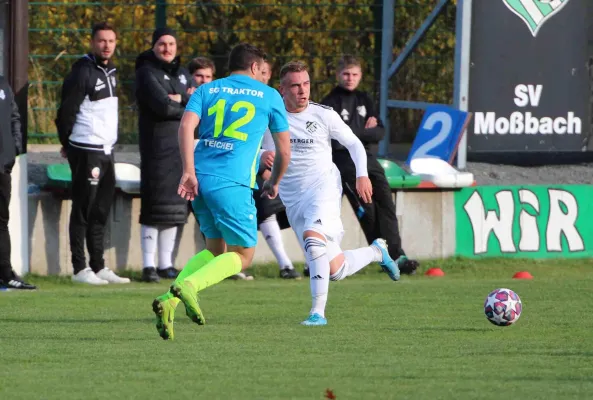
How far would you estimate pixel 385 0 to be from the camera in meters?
17.0

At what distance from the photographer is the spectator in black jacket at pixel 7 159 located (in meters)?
12.5

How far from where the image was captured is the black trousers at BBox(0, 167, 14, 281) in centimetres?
1272

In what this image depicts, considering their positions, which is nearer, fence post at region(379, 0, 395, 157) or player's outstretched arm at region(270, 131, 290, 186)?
player's outstretched arm at region(270, 131, 290, 186)

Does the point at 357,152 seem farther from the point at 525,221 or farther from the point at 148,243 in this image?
the point at 525,221

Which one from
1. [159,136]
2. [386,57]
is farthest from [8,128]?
[386,57]

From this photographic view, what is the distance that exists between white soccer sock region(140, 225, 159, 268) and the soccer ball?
17.2 ft

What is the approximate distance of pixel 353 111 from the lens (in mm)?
14383

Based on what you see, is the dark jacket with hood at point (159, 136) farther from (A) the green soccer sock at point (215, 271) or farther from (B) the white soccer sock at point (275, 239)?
(A) the green soccer sock at point (215, 271)

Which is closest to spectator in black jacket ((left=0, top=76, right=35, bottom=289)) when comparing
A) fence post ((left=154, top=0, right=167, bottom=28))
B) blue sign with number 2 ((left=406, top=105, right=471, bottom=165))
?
fence post ((left=154, top=0, right=167, bottom=28))

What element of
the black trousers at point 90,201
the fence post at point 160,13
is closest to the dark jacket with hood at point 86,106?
the black trousers at point 90,201

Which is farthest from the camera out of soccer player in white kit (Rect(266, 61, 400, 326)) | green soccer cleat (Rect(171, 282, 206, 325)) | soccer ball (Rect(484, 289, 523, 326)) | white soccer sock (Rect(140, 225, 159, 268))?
white soccer sock (Rect(140, 225, 159, 268))

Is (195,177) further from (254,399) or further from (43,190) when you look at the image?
(43,190)

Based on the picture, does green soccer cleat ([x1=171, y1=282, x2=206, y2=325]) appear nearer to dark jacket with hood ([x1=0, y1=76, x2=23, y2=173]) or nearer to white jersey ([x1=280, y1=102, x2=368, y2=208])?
white jersey ([x1=280, y1=102, x2=368, y2=208])

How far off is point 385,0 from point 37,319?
26.8 feet
